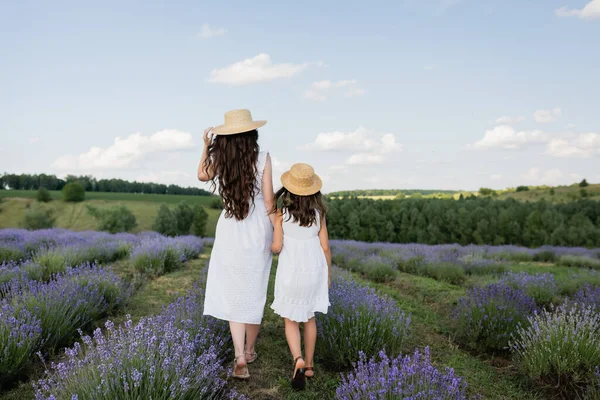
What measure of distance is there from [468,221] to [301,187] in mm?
27805

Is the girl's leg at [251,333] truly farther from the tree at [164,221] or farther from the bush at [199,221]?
the tree at [164,221]

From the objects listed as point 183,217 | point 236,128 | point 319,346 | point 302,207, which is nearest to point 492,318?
point 319,346

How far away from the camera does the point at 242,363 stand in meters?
3.61

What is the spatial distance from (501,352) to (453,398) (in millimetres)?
2553

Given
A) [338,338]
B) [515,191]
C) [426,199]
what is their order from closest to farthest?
1. [338,338]
2. [426,199]
3. [515,191]

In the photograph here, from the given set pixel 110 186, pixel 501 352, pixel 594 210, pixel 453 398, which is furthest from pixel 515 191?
pixel 110 186

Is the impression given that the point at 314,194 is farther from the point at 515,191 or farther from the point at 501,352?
the point at 515,191

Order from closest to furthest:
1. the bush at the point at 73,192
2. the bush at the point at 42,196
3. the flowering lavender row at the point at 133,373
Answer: the flowering lavender row at the point at 133,373 → the bush at the point at 73,192 → the bush at the point at 42,196

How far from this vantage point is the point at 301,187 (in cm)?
353

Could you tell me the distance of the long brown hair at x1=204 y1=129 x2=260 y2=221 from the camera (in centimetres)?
354

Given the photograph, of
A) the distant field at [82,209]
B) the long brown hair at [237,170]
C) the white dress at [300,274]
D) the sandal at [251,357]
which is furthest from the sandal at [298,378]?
the distant field at [82,209]

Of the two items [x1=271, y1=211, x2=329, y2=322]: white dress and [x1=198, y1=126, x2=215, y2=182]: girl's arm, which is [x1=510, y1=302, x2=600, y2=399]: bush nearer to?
[x1=271, y1=211, x2=329, y2=322]: white dress

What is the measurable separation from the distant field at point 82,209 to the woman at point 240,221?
40198mm

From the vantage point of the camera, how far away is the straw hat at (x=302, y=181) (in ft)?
11.5
